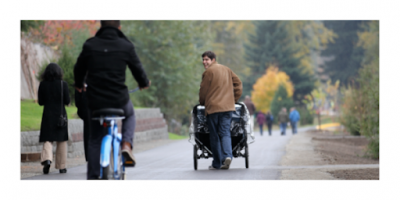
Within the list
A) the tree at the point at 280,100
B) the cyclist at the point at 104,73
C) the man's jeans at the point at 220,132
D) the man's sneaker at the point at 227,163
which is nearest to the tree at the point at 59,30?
the man's jeans at the point at 220,132

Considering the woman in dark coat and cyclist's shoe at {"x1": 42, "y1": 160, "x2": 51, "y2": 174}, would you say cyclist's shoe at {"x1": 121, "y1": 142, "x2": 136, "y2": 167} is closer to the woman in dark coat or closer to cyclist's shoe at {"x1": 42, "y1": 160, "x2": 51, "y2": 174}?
the woman in dark coat

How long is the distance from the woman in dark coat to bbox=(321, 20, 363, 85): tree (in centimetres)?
5277

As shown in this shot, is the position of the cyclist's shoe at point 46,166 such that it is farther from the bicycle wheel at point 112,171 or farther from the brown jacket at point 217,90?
the bicycle wheel at point 112,171

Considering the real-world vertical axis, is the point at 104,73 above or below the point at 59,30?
below

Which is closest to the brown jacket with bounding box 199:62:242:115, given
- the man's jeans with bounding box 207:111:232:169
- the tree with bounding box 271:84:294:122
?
the man's jeans with bounding box 207:111:232:169

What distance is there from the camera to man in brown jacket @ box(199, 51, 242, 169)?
30.3 feet

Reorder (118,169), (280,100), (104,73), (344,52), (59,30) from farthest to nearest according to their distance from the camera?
(344,52) < (280,100) < (59,30) < (118,169) < (104,73)

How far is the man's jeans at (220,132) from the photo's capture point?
9336 mm

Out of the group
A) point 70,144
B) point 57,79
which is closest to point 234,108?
point 57,79

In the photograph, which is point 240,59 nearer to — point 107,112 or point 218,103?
point 218,103

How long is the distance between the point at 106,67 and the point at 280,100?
44367 millimetres

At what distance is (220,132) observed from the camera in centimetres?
938

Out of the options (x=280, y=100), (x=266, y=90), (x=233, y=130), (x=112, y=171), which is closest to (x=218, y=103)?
(x=233, y=130)
